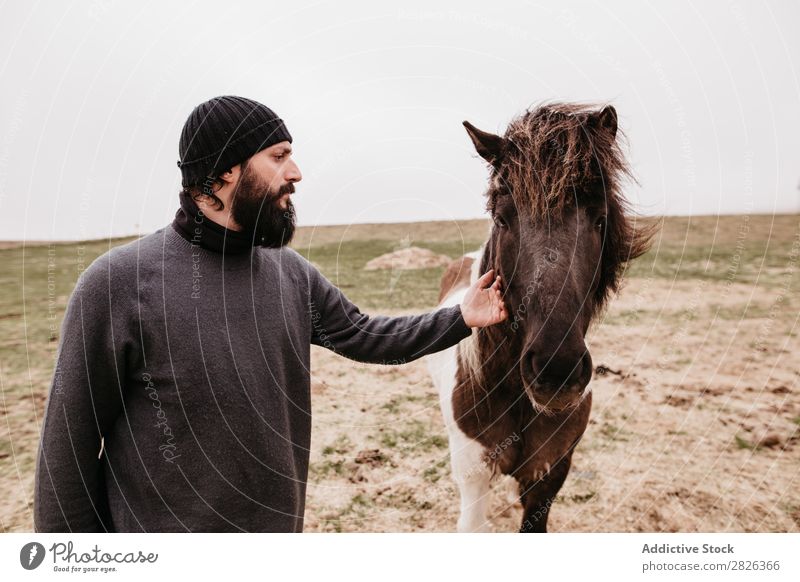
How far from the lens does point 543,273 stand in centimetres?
192

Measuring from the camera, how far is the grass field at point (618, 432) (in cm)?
408

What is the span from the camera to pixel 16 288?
598 inches

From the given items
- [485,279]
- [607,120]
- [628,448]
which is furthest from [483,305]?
[628,448]

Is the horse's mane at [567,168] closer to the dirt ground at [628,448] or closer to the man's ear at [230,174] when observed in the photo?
the dirt ground at [628,448]

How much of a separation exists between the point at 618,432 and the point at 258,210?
208 inches

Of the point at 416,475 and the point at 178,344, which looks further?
the point at 416,475

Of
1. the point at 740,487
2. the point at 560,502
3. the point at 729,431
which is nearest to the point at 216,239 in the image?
the point at 560,502

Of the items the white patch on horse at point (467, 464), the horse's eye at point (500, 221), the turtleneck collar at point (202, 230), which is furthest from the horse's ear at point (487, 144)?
the turtleneck collar at point (202, 230)

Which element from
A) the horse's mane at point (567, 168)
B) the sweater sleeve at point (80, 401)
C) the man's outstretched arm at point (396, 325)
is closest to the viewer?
the sweater sleeve at point (80, 401)

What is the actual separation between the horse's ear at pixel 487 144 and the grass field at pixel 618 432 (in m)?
1.02

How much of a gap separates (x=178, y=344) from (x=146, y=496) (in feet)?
2.19

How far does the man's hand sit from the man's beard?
965mm

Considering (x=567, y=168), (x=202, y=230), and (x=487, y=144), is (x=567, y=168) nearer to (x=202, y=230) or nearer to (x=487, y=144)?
(x=487, y=144)
